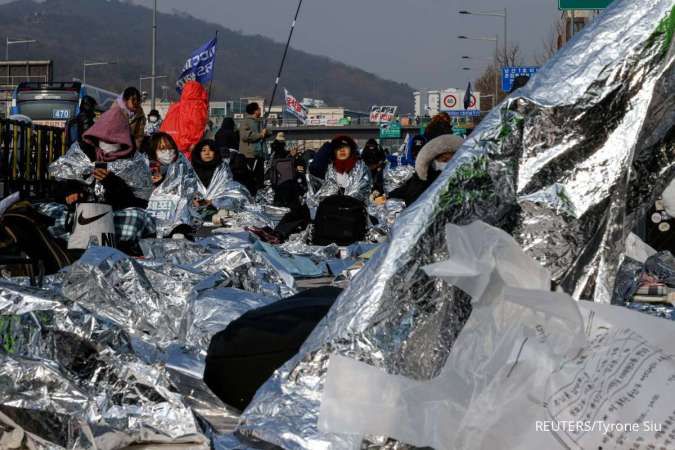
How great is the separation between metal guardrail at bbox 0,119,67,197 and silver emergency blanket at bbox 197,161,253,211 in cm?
347

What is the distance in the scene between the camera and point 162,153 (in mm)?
10812

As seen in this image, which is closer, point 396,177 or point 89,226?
point 89,226

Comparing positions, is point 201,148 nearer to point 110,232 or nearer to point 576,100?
point 110,232

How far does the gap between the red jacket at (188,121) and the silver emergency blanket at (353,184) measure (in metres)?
2.37

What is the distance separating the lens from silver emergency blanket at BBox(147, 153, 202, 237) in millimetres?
9648

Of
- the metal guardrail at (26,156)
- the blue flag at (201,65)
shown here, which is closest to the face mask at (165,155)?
the metal guardrail at (26,156)

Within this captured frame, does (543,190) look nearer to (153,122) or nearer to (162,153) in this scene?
(162,153)

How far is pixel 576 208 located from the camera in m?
2.03

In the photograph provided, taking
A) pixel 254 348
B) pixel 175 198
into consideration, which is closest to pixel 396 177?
pixel 175 198

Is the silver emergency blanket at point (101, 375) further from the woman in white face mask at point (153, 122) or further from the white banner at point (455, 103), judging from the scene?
the white banner at point (455, 103)

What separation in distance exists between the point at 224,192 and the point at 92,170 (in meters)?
3.18

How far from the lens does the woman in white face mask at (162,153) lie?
1064 cm

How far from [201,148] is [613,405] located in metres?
10.7

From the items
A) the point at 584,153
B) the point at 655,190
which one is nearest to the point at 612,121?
the point at 584,153
